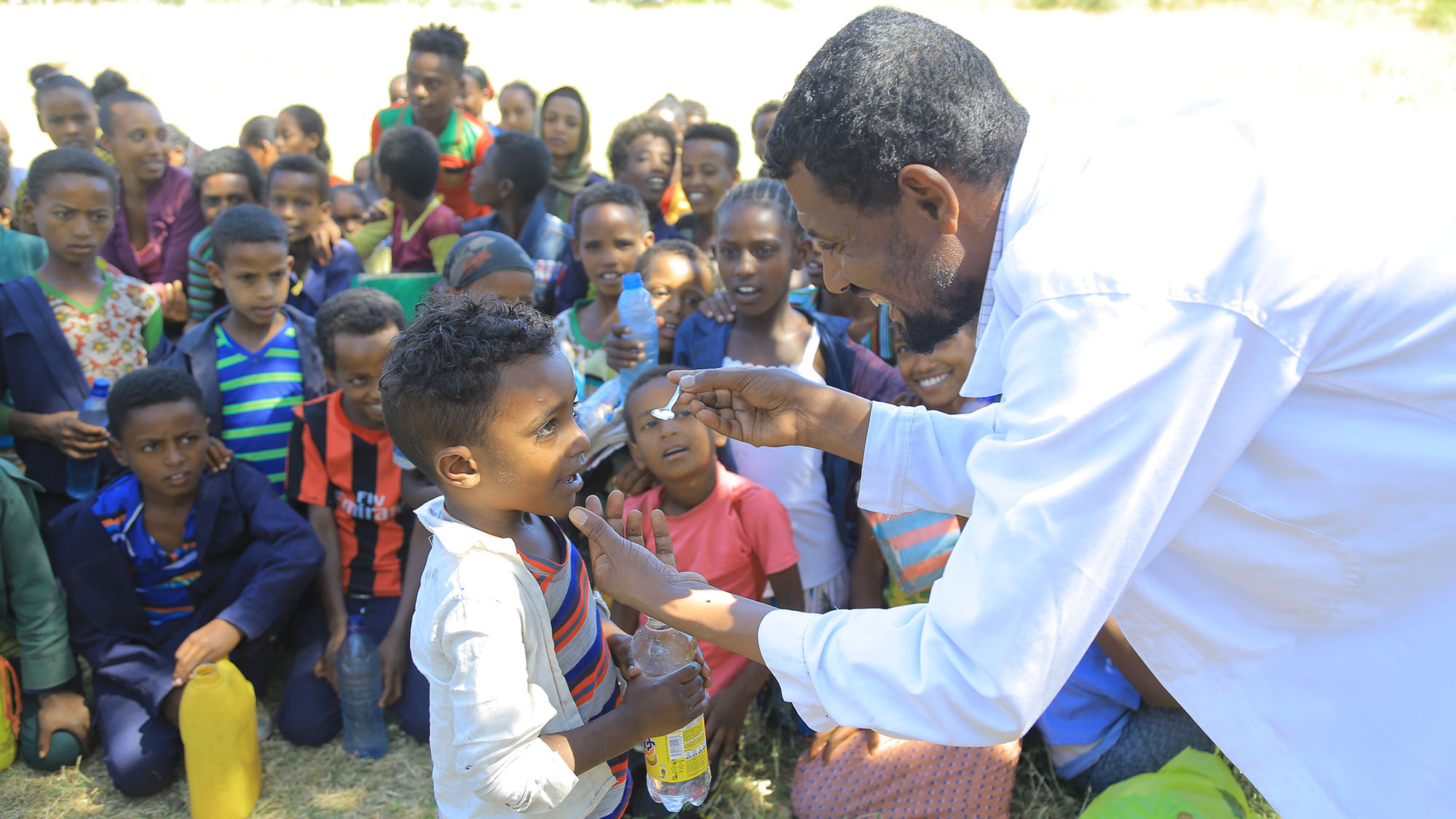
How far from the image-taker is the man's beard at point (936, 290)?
5.94ft

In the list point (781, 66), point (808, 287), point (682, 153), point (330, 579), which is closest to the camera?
point (330, 579)

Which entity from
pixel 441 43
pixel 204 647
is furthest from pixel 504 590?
pixel 441 43

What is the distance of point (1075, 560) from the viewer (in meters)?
1.29

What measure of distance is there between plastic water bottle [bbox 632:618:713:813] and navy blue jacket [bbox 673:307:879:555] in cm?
148

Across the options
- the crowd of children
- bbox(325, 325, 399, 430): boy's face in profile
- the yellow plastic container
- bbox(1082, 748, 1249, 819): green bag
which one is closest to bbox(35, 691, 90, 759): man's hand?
the crowd of children

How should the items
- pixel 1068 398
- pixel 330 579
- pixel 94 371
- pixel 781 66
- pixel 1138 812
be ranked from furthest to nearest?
pixel 781 66
pixel 94 371
pixel 330 579
pixel 1138 812
pixel 1068 398

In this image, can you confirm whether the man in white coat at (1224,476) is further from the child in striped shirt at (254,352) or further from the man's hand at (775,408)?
the child in striped shirt at (254,352)

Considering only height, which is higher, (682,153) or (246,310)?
(682,153)

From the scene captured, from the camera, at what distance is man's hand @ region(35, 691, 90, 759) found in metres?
3.44

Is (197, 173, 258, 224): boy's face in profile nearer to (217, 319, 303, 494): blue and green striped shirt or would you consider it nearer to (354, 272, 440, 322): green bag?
(354, 272, 440, 322): green bag

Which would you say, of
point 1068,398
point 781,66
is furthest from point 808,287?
point 781,66

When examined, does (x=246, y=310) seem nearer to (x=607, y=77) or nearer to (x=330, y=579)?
(x=330, y=579)

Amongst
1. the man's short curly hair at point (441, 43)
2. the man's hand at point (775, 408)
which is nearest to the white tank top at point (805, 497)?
the man's hand at point (775, 408)

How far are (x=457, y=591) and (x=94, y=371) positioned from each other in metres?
3.45
